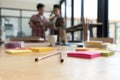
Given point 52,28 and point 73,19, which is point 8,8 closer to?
point 73,19

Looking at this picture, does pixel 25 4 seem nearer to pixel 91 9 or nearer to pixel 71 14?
Answer: pixel 71 14

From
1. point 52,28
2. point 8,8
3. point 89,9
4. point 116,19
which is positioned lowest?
point 52,28

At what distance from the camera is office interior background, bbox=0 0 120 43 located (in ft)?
10.7

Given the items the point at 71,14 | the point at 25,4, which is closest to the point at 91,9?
the point at 71,14

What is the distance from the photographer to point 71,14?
636 cm

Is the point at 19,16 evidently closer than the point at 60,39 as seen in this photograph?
No

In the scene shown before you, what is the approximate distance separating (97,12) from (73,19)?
260 centimetres

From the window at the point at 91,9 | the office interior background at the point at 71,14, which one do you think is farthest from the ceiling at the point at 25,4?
the window at the point at 91,9

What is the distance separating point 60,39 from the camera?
2.04 meters

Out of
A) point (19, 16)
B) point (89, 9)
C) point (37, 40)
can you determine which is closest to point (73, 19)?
point (89, 9)

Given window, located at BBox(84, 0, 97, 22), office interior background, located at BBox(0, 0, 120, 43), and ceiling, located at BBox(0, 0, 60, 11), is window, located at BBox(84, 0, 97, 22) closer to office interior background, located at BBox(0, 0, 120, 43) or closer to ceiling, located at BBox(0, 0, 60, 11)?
office interior background, located at BBox(0, 0, 120, 43)

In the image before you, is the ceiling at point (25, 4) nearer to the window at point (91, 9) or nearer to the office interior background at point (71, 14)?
the office interior background at point (71, 14)

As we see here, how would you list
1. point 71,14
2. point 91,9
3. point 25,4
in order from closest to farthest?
point 91,9
point 71,14
point 25,4

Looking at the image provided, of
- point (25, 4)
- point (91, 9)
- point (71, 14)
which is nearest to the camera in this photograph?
point (91, 9)
